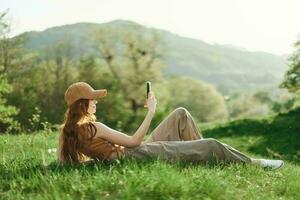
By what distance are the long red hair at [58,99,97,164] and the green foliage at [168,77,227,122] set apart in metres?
111

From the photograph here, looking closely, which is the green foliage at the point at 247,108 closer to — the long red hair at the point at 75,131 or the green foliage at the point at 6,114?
the green foliage at the point at 6,114

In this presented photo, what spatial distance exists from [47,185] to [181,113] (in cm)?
344

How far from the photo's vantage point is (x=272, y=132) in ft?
82.0

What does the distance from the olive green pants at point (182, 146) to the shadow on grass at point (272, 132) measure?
10064 mm

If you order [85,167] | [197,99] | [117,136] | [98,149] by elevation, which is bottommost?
[197,99]

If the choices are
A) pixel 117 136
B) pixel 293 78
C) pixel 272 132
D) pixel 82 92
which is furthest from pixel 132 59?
pixel 117 136

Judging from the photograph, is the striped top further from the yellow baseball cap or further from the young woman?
the yellow baseball cap

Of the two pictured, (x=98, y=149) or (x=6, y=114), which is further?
(x=6, y=114)

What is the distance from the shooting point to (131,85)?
224ft

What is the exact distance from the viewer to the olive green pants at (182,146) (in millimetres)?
8609

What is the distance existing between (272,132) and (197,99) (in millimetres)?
99263

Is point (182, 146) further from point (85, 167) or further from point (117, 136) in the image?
point (85, 167)

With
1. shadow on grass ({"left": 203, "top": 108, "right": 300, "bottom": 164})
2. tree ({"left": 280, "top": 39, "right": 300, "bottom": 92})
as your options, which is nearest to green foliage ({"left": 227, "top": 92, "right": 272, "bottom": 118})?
tree ({"left": 280, "top": 39, "right": 300, "bottom": 92})

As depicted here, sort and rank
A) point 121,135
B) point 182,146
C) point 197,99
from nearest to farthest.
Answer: point 121,135 < point 182,146 < point 197,99
